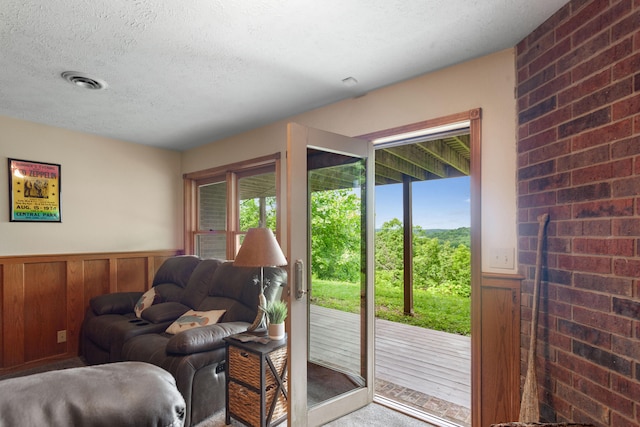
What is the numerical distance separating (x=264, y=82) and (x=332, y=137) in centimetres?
63

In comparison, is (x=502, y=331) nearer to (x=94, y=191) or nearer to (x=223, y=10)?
(x=223, y=10)

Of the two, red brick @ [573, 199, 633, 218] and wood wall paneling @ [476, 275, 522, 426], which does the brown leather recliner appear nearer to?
wood wall paneling @ [476, 275, 522, 426]

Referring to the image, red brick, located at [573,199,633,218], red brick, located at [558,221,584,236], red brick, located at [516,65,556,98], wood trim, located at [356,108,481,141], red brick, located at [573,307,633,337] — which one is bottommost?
red brick, located at [573,307,633,337]

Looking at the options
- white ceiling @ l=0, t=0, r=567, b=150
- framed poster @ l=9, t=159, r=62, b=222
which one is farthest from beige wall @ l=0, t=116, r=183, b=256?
white ceiling @ l=0, t=0, r=567, b=150

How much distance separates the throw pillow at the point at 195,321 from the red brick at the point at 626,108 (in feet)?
8.74

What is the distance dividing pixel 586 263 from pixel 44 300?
4339 mm

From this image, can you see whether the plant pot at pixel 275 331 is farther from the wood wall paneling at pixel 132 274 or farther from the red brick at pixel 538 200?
the wood wall paneling at pixel 132 274

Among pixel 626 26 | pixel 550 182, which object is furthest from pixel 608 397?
pixel 626 26

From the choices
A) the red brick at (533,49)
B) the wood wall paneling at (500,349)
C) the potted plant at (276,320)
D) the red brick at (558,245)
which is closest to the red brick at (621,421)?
the wood wall paneling at (500,349)

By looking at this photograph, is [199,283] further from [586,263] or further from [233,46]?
[586,263]

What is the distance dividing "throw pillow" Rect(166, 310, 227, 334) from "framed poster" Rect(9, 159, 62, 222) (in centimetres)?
188

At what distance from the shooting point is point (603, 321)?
4.68 ft

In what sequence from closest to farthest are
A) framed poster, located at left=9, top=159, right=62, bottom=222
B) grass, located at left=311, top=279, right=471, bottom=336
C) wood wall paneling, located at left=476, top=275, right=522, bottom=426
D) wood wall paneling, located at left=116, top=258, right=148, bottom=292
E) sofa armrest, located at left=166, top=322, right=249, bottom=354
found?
wood wall paneling, located at left=476, top=275, right=522, bottom=426 < sofa armrest, located at left=166, top=322, right=249, bottom=354 < framed poster, located at left=9, top=159, right=62, bottom=222 < wood wall paneling, located at left=116, top=258, right=148, bottom=292 < grass, located at left=311, top=279, right=471, bottom=336

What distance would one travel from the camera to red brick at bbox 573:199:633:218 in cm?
134
